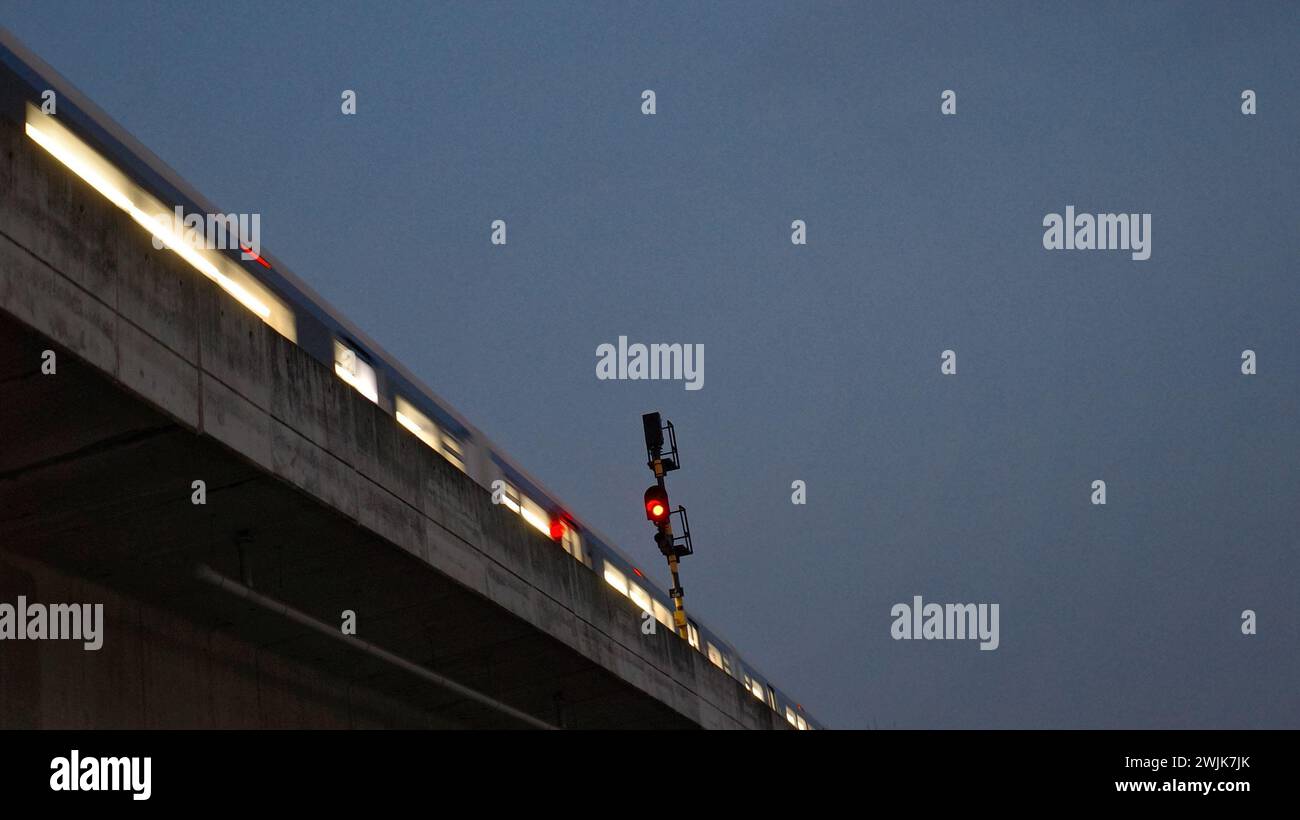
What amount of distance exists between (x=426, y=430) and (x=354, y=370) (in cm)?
221

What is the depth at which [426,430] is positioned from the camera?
18031mm

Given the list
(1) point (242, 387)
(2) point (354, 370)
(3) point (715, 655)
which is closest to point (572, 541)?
(2) point (354, 370)

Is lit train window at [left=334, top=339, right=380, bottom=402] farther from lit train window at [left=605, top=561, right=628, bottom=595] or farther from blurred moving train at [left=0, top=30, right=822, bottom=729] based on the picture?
A: lit train window at [left=605, top=561, right=628, bottom=595]

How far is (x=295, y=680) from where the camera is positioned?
589 inches

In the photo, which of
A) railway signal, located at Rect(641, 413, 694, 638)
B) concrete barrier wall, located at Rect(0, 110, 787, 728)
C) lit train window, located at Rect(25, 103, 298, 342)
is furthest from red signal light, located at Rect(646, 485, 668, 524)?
lit train window, located at Rect(25, 103, 298, 342)

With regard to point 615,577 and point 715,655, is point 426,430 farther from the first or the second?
point 715,655

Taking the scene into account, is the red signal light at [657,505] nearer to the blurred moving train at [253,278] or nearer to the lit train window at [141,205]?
the blurred moving train at [253,278]

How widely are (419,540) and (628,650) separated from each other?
5489 millimetres

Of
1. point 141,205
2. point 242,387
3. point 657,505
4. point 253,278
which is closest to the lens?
point 242,387

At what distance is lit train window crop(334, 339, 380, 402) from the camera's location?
1570cm

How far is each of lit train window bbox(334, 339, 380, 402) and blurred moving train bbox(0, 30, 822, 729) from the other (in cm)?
1

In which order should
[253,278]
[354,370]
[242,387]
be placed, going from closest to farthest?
[242,387], [253,278], [354,370]
